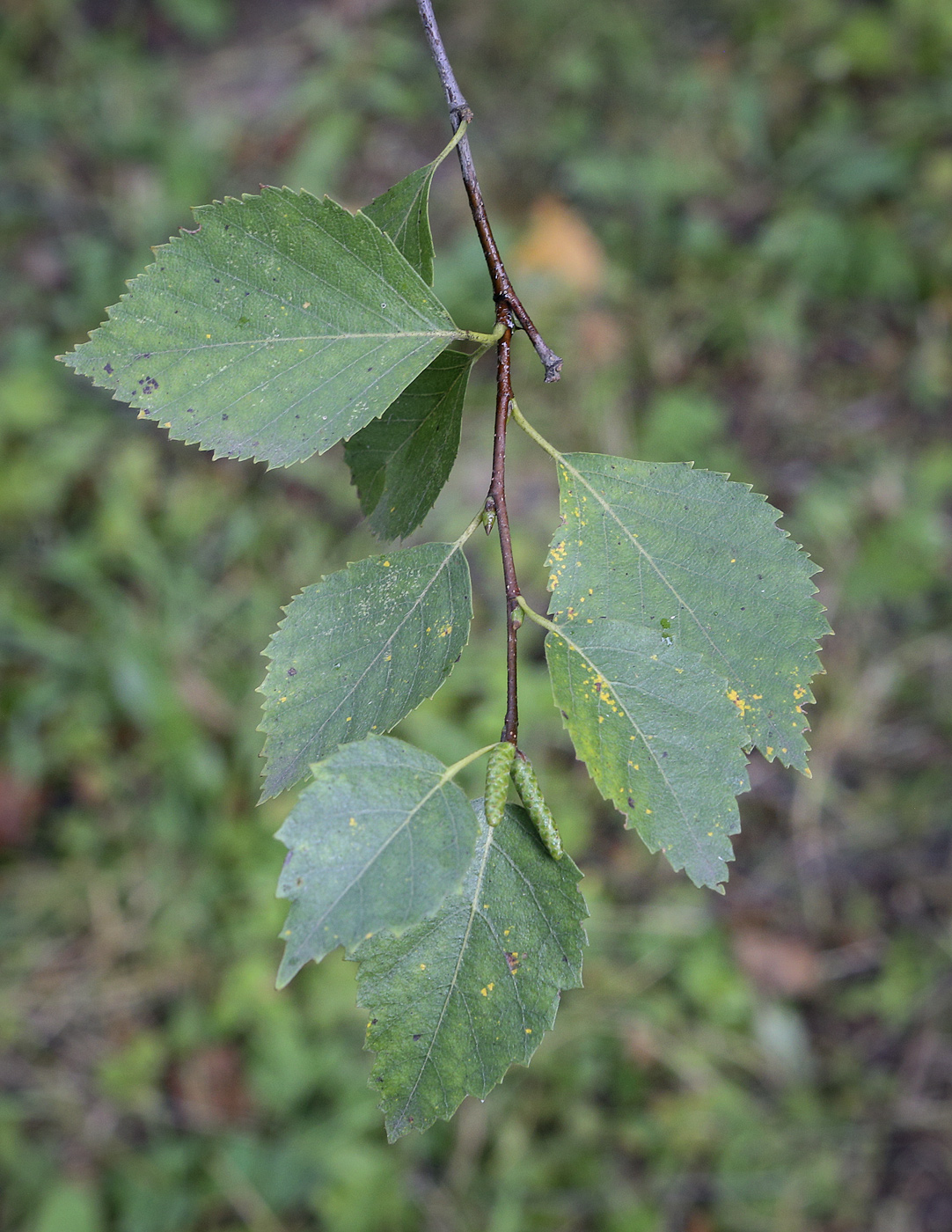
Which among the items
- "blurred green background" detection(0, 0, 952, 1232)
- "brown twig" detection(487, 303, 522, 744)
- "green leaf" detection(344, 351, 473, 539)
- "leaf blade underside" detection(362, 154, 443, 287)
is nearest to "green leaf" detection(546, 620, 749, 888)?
"brown twig" detection(487, 303, 522, 744)

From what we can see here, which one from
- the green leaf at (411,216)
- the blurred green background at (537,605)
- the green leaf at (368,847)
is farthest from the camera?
the blurred green background at (537,605)

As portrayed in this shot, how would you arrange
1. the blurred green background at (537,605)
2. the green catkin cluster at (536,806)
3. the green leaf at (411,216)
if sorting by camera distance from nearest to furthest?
the green catkin cluster at (536,806)
the green leaf at (411,216)
the blurred green background at (537,605)

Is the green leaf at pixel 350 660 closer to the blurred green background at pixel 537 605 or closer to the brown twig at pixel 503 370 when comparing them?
the brown twig at pixel 503 370

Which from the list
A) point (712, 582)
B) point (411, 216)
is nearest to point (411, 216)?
point (411, 216)

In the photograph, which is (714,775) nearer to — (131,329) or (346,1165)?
(131,329)

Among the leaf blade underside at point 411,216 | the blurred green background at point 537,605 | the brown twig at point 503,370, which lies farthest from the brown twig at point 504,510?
the blurred green background at point 537,605

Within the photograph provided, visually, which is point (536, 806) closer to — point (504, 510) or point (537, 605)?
point (504, 510)
